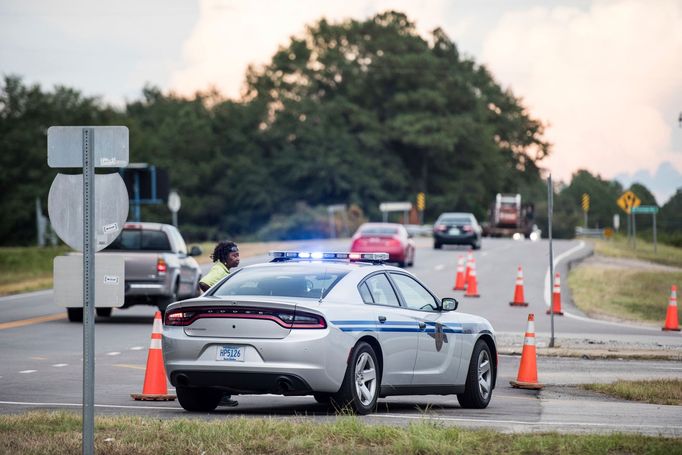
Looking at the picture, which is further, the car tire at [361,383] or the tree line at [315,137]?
the tree line at [315,137]

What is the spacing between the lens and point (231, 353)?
1246 centimetres

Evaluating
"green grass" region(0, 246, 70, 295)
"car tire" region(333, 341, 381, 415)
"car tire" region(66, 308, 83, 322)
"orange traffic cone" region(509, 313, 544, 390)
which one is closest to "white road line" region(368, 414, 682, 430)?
"car tire" region(333, 341, 381, 415)

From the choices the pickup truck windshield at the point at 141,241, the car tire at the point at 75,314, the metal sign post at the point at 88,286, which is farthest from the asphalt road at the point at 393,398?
the metal sign post at the point at 88,286

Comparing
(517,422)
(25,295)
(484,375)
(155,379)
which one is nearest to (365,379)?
(517,422)

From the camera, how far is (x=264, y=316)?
1240 centimetres

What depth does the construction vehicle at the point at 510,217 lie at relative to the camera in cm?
9094

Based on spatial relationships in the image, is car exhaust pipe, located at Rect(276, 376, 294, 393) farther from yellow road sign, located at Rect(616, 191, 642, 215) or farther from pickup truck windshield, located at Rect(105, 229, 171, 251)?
yellow road sign, located at Rect(616, 191, 642, 215)

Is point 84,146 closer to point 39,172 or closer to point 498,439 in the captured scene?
point 498,439

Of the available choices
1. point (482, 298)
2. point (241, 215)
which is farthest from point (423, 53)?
point (482, 298)

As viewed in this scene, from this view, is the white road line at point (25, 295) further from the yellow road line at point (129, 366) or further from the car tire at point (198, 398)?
the car tire at point (198, 398)

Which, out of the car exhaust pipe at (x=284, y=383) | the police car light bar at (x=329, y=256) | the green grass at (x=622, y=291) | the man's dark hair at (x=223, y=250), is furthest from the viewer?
the green grass at (x=622, y=291)

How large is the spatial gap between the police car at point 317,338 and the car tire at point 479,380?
2 centimetres

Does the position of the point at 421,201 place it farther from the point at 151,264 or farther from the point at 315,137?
the point at 151,264

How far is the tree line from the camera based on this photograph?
10338 centimetres
